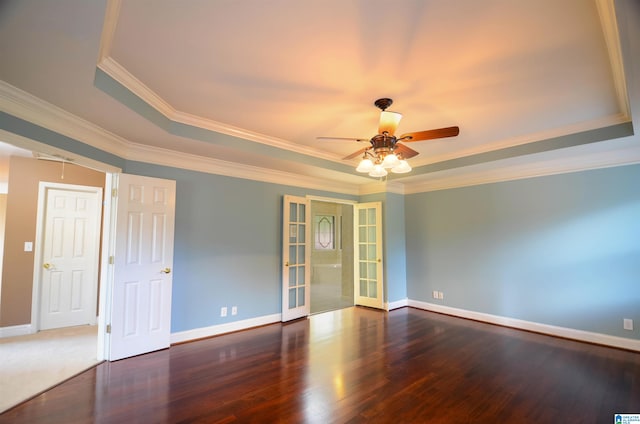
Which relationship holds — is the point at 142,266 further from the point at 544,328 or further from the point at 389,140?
the point at 544,328

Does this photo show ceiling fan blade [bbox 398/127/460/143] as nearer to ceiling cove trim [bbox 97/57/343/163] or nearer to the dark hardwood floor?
ceiling cove trim [bbox 97/57/343/163]

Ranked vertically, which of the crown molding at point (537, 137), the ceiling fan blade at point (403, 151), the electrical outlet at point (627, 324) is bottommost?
the electrical outlet at point (627, 324)

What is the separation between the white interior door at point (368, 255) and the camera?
5.80 meters

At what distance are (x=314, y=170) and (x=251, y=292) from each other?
2.17 m

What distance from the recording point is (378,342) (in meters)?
3.94

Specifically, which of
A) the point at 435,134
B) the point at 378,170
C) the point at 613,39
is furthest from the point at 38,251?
the point at 613,39

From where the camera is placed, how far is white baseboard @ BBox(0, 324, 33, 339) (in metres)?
3.95

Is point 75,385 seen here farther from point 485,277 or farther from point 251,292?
point 485,277

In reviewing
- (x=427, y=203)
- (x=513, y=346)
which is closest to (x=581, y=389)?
(x=513, y=346)

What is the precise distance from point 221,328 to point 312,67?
12.0 ft

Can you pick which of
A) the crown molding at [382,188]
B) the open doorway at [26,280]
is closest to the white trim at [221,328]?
the open doorway at [26,280]

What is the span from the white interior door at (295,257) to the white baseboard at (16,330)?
356cm

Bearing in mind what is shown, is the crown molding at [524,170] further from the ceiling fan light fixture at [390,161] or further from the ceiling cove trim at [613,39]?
the ceiling fan light fixture at [390,161]

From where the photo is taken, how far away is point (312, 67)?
235cm
